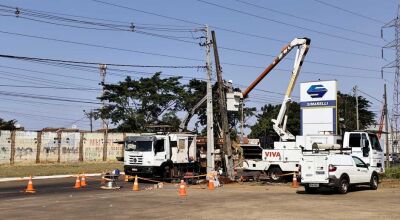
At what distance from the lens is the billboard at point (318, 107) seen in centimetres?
3800

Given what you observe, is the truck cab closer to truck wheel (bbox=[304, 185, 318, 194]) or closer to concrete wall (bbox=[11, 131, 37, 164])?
truck wheel (bbox=[304, 185, 318, 194])

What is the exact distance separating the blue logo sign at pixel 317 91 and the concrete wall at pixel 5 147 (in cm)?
Result: 2994

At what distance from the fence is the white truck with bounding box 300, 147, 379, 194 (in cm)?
3701

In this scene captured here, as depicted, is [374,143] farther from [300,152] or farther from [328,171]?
[328,171]

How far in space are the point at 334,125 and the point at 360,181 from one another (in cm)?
1370

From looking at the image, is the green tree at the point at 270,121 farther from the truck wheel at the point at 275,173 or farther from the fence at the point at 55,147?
the truck wheel at the point at 275,173

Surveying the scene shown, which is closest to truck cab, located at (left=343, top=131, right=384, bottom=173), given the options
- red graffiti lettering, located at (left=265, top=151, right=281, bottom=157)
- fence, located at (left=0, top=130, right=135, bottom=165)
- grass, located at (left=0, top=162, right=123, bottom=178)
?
red graffiti lettering, located at (left=265, top=151, right=281, bottom=157)

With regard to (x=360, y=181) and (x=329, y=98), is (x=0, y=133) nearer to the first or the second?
(x=329, y=98)

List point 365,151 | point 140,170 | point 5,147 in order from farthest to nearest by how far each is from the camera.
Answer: point 5,147, point 140,170, point 365,151

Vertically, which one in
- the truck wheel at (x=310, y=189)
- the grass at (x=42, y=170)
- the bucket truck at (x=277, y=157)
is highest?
the bucket truck at (x=277, y=157)

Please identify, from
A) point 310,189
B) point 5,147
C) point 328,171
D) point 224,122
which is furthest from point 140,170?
point 5,147

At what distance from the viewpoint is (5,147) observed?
51.4 m

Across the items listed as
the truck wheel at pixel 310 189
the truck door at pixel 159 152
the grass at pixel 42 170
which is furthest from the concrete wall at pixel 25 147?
the truck wheel at pixel 310 189

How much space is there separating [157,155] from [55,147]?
91.1 ft
